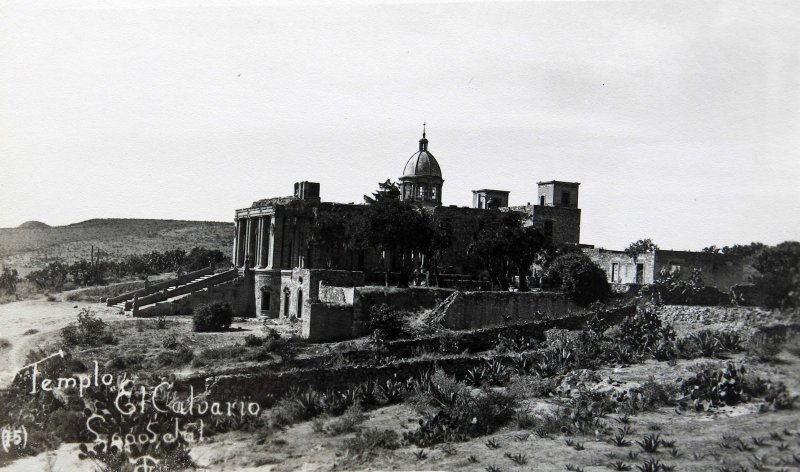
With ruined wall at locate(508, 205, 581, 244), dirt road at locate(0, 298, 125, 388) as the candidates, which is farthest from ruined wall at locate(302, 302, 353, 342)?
ruined wall at locate(508, 205, 581, 244)

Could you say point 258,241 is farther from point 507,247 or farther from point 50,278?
point 50,278

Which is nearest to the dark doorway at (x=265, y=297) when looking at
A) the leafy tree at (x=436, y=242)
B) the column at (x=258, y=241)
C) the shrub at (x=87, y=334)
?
the column at (x=258, y=241)

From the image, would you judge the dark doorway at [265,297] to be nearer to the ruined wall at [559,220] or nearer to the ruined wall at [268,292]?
the ruined wall at [268,292]

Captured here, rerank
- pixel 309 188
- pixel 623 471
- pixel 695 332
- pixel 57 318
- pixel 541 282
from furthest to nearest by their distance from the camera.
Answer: pixel 309 188 → pixel 541 282 → pixel 57 318 → pixel 695 332 → pixel 623 471

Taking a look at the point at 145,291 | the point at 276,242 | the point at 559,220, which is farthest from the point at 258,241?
the point at 559,220

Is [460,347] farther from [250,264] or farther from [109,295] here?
[109,295]

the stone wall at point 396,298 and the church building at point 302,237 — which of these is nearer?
the stone wall at point 396,298

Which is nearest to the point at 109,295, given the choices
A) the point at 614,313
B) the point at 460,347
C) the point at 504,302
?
the point at 504,302

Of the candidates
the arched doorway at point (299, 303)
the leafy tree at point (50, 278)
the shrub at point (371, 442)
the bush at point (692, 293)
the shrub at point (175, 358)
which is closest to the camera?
the shrub at point (371, 442)
